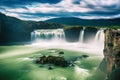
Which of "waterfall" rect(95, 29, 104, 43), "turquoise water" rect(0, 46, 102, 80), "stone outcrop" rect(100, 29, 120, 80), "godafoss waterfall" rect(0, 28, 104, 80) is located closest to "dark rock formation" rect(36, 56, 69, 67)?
"godafoss waterfall" rect(0, 28, 104, 80)

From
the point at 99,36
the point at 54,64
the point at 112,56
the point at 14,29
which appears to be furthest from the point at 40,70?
the point at 14,29

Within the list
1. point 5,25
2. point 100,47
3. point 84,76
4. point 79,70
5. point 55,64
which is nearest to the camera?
point 84,76

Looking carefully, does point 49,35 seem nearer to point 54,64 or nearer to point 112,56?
point 54,64

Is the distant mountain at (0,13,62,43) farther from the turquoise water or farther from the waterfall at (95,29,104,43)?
the turquoise water

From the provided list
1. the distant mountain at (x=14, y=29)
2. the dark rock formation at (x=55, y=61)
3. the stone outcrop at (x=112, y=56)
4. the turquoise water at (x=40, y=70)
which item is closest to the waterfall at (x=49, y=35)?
the distant mountain at (x=14, y=29)

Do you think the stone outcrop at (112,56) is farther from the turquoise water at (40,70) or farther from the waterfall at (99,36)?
the waterfall at (99,36)

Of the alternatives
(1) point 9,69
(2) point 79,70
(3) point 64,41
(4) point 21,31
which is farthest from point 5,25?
(2) point 79,70

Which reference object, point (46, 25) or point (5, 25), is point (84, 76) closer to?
point (5, 25)
